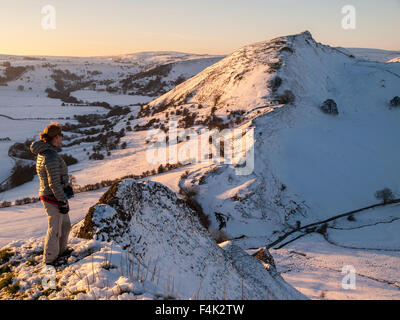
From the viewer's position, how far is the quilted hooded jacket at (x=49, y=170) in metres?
4.65

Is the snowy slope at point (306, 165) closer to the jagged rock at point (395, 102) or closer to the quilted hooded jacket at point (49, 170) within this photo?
the jagged rock at point (395, 102)

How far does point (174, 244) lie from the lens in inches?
253

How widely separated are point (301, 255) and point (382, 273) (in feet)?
10.4

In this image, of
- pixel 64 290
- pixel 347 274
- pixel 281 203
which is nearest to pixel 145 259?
pixel 64 290

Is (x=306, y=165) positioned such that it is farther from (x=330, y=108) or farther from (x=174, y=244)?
(x=174, y=244)

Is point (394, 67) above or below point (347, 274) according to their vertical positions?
above

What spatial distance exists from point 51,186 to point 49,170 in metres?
0.29

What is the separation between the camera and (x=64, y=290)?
4.07m

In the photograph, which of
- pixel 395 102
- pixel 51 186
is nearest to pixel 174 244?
pixel 51 186

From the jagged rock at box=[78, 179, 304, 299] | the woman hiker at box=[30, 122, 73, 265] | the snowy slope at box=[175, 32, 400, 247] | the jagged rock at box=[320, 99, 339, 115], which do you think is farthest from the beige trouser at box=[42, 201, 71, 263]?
the jagged rock at box=[320, 99, 339, 115]

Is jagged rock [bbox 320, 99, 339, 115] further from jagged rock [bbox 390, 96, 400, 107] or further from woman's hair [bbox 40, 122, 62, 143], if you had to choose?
woman's hair [bbox 40, 122, 62, 143]
